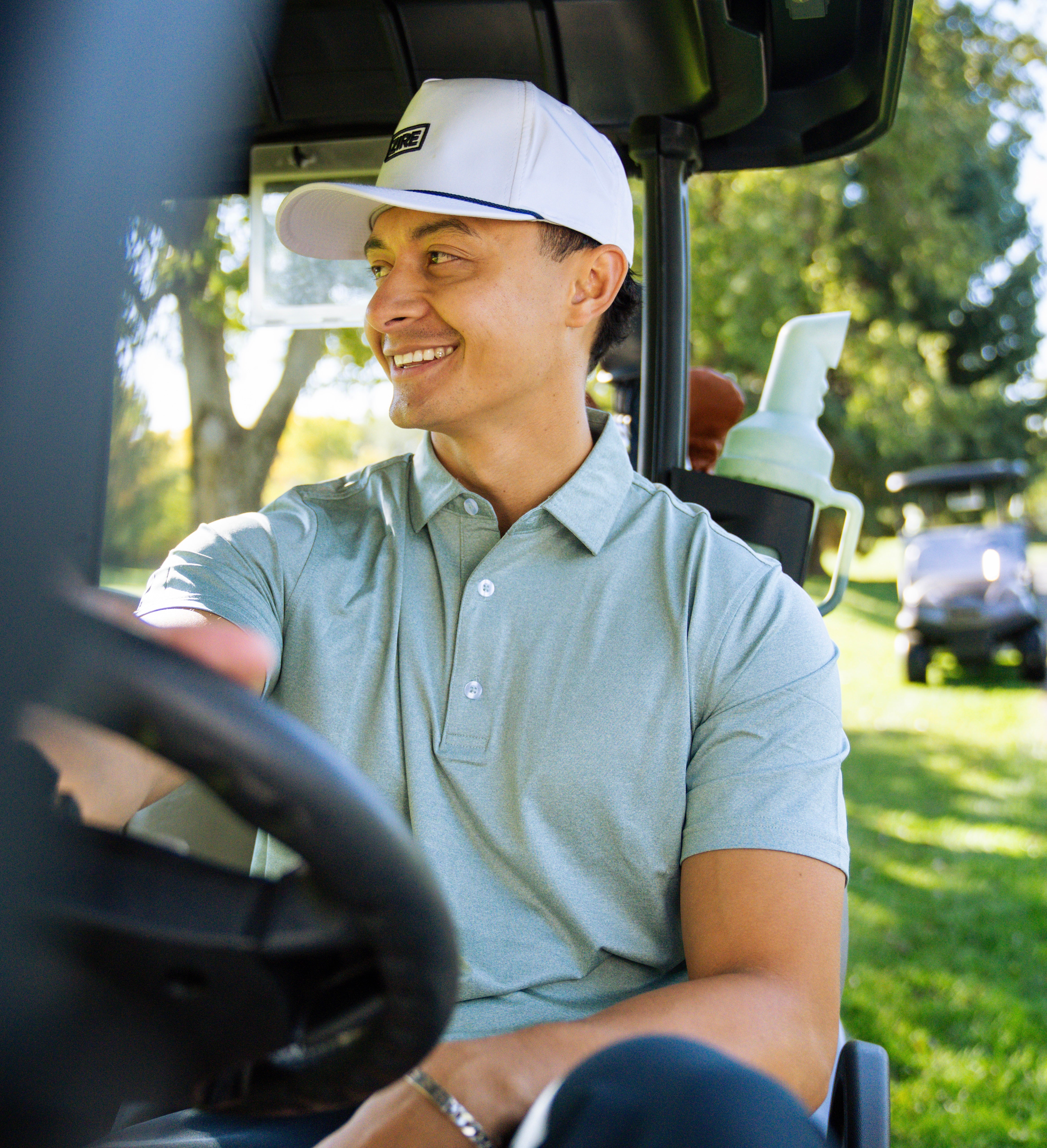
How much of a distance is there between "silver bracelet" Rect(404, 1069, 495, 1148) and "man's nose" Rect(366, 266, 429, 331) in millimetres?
961

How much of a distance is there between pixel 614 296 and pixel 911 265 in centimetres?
1387

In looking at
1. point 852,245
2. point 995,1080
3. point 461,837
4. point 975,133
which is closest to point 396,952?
point 461,837

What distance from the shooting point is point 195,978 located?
26.6 inches

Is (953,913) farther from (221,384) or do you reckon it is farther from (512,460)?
(221,384)

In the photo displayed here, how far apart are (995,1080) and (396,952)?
2.56 meters

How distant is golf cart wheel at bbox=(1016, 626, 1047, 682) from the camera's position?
818cm

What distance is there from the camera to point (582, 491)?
1.54m

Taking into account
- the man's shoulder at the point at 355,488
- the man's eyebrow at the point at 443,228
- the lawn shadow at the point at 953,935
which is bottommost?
the lawn shadow at the point at 953,935

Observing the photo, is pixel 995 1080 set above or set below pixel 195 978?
below

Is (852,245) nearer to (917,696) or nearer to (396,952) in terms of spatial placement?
(917,696)

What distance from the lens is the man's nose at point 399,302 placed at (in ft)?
5.26

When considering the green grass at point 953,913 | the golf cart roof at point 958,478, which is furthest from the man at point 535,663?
the golf cart roof at point 958,478

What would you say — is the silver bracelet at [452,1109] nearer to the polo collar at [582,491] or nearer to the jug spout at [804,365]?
the polo collar at [582,491]

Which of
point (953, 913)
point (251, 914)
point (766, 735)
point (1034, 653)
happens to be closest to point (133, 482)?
point (766, 735)
